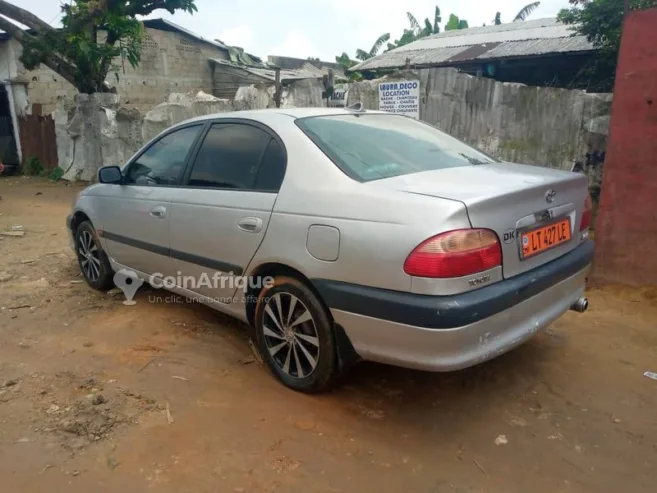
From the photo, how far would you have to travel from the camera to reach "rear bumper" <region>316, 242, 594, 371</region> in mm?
2322

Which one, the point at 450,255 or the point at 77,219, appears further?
the point at 77,219

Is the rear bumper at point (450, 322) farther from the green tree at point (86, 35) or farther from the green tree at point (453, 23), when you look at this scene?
the green tree at point (453, 23)

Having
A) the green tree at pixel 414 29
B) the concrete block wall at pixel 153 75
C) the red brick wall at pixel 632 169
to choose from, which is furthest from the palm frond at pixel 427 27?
the red brick wall at pixel 632 169

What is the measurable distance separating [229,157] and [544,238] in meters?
1.96

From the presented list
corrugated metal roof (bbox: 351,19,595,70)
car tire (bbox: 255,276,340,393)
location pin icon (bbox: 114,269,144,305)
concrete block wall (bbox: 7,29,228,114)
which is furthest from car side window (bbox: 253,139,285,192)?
concrete block wall (bbox: 7,29,228,114)

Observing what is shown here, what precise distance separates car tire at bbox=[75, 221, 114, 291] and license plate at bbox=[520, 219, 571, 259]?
3524mm

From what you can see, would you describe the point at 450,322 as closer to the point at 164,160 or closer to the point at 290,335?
the point at 290,335

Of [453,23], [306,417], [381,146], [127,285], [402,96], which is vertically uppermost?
[453,23]

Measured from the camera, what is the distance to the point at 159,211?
12.3ft

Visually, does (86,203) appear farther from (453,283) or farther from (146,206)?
(453,283)

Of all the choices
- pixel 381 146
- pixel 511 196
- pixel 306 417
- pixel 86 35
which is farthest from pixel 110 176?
pixel 86 35

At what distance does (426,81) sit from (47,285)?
491cm

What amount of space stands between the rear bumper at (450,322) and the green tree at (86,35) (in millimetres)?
11056

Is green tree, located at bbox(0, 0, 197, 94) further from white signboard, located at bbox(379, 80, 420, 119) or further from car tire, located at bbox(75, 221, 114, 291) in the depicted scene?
car tire, located at bbox(75, 221, 114, 291)
